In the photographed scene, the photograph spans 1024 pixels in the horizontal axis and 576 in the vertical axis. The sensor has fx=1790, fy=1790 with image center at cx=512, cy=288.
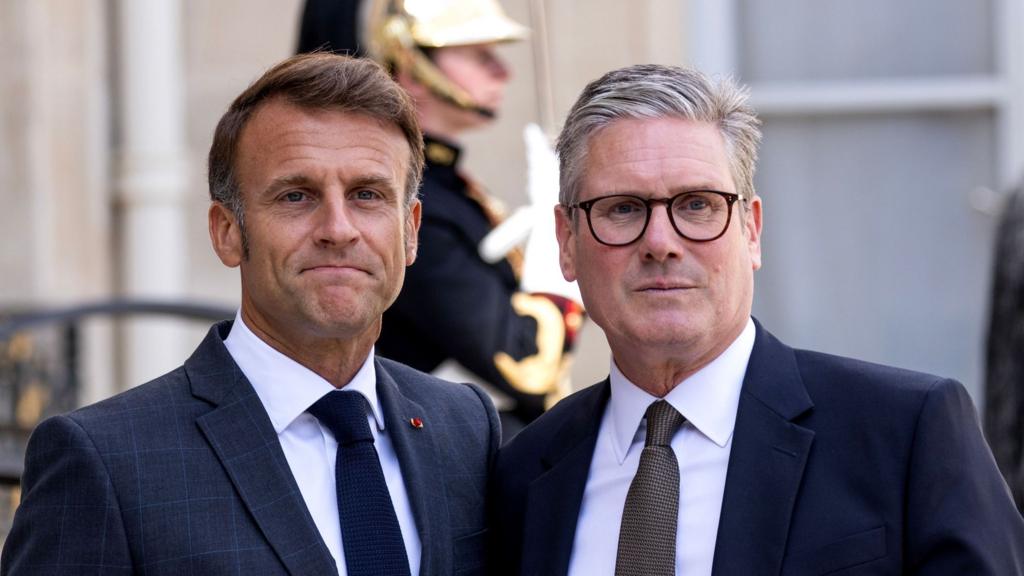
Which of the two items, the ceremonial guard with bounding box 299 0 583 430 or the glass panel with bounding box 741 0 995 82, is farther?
the glass panel with bounding box 741 0 995 82

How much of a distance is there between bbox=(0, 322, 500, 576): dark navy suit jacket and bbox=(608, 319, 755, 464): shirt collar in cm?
35

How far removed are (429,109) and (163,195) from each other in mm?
3505

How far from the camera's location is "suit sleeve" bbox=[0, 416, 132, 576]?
2.79 metres

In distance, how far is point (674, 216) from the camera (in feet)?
9.98

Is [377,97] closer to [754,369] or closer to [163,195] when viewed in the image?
[754,369]

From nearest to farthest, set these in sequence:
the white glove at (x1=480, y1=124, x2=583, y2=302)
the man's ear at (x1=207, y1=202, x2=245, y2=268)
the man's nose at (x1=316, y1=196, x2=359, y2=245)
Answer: the man's nose at (x1=316, y1=196, x2=359, y2=245), the man's ear at (x1=207, y1=202, x2=245, y2=268), the white glove at (x1=480, y1=124, x2=583, y2=302)

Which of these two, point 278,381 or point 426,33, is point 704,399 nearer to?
point 278,381

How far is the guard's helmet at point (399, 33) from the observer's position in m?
5.04

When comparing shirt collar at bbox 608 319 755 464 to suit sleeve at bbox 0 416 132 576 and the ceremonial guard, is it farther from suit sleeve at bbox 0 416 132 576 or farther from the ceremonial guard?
the ceremonial guard

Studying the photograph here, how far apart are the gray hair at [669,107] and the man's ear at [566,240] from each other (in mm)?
57

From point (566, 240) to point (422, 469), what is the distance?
49 centimetres

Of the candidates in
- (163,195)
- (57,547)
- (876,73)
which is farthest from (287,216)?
(876,73)

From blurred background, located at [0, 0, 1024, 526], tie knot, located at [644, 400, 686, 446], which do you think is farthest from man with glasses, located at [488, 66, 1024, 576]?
blurred background, located at [0, 0, 1024, 526]

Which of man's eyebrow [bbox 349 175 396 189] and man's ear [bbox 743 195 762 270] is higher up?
man's eyebrow [bbox 349 175 396 189]
